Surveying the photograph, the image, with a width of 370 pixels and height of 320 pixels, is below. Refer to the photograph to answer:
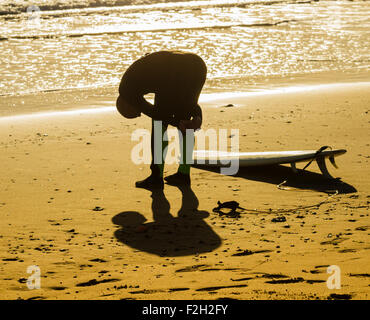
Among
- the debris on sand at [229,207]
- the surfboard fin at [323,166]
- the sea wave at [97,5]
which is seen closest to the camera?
the debris on sand at [229,207]

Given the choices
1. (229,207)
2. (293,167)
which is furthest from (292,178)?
(229,207)

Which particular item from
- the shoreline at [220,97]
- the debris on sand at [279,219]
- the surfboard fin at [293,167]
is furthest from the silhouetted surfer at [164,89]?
the shoreline at [220,97]

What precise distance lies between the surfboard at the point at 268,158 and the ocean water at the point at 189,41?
539cm

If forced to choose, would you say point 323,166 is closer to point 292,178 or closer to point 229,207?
point 292,178

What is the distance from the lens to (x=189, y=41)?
62.9 ft

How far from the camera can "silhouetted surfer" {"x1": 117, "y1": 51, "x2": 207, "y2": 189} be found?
6.50 meters

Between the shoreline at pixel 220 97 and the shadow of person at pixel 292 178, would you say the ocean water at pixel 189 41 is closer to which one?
the shoreline at pixel 220 97

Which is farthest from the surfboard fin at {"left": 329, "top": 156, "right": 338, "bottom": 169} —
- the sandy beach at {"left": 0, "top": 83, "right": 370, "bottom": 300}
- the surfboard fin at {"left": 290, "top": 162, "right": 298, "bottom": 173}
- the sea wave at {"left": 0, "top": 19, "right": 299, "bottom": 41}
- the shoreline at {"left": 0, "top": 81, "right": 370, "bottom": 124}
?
the sea wave at {"left": 0, "top": 19, "right": 299, "bottom": 41}

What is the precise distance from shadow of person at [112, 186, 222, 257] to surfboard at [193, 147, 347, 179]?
102cm

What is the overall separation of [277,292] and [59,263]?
1615mm

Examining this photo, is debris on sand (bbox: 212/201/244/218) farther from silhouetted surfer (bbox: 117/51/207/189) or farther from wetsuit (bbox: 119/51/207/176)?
wetsuit (bbox: 119/51/207/176)

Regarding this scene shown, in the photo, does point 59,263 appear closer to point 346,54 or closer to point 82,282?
point 82,282

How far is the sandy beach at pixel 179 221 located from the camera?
4273 mm

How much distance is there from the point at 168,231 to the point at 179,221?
0.91 feet
